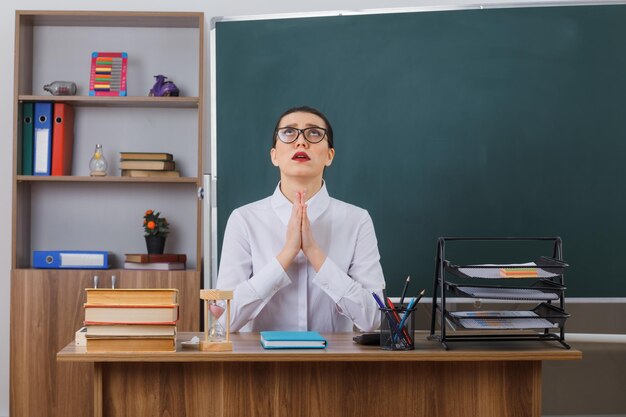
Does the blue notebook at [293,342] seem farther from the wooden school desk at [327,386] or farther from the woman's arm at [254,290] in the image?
the woman's arm at [254,290]

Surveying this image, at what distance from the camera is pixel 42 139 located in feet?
11.8

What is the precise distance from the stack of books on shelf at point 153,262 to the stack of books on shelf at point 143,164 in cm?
39

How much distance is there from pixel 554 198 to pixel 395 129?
0.71m

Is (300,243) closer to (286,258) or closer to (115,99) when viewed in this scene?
(286,258)

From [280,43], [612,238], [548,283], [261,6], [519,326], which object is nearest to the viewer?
[519,326]

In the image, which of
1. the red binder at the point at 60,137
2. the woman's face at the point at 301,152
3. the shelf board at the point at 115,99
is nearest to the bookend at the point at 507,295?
the woman's face at the point at 301,152

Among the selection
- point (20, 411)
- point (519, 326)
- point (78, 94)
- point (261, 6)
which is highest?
point (261, 6)

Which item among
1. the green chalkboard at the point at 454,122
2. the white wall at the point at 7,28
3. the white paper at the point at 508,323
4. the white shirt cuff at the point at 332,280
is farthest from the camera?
the white wall at the point at 7,28

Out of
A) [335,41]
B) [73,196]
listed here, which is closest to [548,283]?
[335,41]

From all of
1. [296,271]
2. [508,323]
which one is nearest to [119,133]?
[296,271]

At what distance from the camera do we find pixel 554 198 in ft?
10.1

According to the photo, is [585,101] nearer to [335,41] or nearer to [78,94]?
[335,41]

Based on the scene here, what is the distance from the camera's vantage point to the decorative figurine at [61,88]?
364 centimetres

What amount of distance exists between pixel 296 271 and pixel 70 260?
142 centimetres
